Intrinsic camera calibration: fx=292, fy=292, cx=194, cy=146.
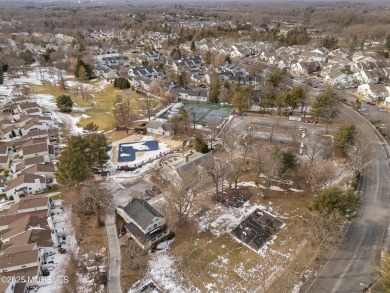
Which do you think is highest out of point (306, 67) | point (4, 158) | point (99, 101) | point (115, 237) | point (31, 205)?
point (306, 67)

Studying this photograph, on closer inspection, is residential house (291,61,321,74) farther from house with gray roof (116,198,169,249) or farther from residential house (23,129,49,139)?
house with gray roof (116,198,169,249)

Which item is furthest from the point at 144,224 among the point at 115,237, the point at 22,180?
the point at 22,180

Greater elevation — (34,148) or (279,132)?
(279,132)

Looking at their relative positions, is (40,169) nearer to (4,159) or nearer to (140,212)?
(4,159)

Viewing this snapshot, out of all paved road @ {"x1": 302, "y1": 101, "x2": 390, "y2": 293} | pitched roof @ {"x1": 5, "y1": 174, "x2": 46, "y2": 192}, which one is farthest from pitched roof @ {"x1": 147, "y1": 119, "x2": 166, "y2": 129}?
paved road @ {"x1": 302, "y1": 101, "x2": 390, "y2": 293}

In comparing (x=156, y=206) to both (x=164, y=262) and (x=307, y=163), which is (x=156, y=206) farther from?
(x=307, y=163)

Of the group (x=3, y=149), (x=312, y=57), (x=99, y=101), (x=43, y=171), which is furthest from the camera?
(x=312, y=57)

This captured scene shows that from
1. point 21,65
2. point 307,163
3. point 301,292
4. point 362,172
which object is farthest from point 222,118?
point 21,65
